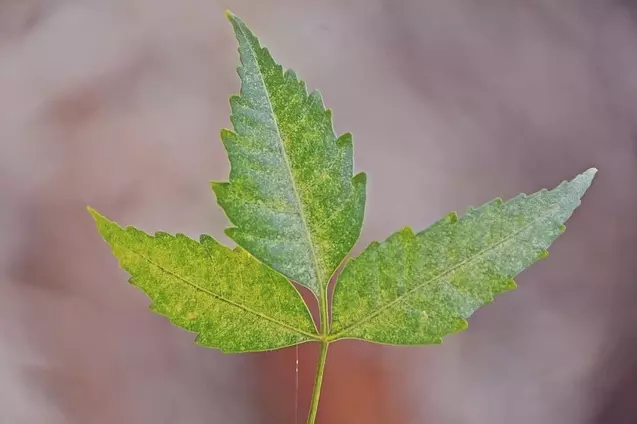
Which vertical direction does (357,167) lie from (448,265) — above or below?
above

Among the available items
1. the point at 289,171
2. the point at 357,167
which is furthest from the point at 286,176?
the point at 357,167

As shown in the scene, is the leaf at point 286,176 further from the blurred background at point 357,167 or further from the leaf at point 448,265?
the blurred background at point 357,167

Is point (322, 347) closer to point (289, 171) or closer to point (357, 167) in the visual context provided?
point (289, 171)

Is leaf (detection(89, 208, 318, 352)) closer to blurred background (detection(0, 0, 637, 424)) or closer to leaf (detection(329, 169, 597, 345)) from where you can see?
leaf (detection(329, 169, 597, 345))

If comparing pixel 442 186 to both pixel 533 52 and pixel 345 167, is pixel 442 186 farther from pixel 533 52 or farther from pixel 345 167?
pixel 345 167

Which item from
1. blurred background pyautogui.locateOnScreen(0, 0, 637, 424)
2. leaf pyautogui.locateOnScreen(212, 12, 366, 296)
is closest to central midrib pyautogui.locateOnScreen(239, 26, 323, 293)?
leaf pyautogui.locateOnScreen(212, 12, 366, 296)

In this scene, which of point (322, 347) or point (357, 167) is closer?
point (322, 347)
